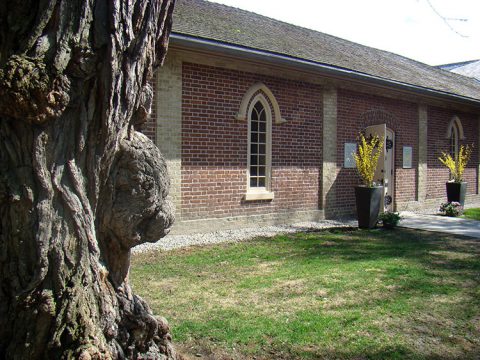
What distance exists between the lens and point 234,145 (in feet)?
34.1

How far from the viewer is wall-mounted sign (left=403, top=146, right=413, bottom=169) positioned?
14.6 metres

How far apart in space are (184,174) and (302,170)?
3.53 meters

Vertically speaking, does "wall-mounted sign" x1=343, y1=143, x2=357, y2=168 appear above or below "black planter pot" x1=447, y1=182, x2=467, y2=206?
above

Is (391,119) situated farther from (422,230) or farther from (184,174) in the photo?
(184,174)

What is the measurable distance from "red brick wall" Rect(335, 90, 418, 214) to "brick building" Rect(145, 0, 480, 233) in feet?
0.11

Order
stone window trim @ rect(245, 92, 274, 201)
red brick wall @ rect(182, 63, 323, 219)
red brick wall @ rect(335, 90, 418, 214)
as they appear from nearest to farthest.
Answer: red brick wall @ rect(182, 63, 323, 219) < stone window trim @ rect(245, 92, 274, 201) < red brick wall @ rect(335, 90, 418, 214)

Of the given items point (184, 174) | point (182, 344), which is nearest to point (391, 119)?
point (184, 174)

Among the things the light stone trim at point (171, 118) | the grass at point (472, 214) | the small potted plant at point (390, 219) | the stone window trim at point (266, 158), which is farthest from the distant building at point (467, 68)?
the light stone trim at point (171, 118)

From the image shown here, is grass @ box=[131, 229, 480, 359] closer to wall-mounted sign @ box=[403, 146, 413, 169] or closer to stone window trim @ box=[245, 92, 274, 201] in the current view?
stone window trim @ box=[245, 92, 274, 201]

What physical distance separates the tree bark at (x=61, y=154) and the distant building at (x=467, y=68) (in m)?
26.3

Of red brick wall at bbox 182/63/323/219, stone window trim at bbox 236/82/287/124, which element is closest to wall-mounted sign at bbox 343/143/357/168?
red brick wall at bbox 182/63/323/219

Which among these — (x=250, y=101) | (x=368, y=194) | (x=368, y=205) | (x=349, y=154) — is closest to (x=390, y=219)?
(x=368, y=205)

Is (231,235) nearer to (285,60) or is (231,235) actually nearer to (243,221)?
(243,221)

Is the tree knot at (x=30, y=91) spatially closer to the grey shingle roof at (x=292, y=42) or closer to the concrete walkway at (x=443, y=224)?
the grey shingle roof at (x=292, y=42)
